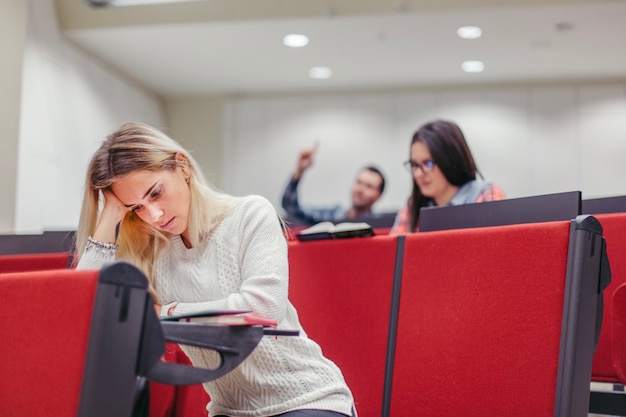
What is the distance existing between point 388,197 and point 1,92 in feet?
13.1

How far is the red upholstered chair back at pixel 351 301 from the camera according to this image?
6.24ft

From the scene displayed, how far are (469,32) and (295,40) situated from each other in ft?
4.84

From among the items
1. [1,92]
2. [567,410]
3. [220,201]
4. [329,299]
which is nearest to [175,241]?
[220,201]

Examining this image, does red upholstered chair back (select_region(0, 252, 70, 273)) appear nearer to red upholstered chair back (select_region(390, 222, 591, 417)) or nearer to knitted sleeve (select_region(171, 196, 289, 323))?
knitted sleeve (select_region(171, 196, 289, 323))

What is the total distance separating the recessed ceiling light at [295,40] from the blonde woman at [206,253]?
15.3 feet

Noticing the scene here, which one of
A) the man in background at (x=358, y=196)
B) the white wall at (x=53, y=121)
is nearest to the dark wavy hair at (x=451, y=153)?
the man in background at (x=358, y=196)

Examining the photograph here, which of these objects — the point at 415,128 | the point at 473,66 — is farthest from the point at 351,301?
the point at 415,128

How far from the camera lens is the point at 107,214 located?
5.30ft

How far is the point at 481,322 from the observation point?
1.67 meters

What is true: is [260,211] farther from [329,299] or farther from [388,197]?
[388,197]

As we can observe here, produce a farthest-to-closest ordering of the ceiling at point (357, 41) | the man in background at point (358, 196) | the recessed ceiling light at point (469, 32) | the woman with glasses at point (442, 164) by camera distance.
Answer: the recessed ceiling light at point (469, 32) → the ceiling at point (357, 41) → the man in background at point (358, 196) → the woman with glasses at point (442, 164)

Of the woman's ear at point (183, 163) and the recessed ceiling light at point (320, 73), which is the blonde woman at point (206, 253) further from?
the recessed ceiling light at point (320, 73)

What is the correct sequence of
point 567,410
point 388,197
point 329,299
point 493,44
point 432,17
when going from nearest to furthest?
1. point 567,410
2. point 329,299
3. point 432,17
4. point 493,44
5. point 388,197

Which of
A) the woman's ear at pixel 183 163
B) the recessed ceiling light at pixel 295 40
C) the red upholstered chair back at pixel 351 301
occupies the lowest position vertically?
the red upholstered chair back at pixel 351 301
